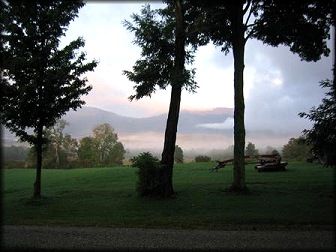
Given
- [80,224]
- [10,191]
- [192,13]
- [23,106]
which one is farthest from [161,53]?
[10,191]

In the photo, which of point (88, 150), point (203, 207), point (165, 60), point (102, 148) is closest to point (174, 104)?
point (165, 60)

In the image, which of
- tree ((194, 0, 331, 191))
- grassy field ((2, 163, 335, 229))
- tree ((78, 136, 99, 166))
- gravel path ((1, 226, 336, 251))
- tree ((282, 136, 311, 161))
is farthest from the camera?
tree ((78, 136, 99, 166))

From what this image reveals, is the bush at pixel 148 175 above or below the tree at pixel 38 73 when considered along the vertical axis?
below

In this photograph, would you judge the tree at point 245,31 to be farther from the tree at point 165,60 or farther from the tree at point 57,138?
the tree at point 57,138

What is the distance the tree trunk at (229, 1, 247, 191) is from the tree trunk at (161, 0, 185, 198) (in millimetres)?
2828

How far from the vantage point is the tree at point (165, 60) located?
60.3 ft

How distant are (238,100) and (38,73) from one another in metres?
10.3

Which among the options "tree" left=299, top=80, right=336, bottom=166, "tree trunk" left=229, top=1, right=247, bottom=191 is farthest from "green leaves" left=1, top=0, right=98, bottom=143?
"tree" left=299, top=80, right=336, bottom=166

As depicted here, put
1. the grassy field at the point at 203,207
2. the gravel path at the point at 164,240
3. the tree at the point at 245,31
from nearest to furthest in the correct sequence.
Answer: the gravel path at the point at 164,240 < the grassy field at the point at 203,207 < the tree at the point at 245,31

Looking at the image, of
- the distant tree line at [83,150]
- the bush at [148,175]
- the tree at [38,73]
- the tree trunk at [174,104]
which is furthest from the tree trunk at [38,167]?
the distant tree line at [83,150]

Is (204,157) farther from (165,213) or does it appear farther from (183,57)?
(165,213)

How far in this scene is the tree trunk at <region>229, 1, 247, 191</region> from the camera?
17.4 metres

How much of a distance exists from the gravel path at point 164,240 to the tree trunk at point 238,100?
311 inches

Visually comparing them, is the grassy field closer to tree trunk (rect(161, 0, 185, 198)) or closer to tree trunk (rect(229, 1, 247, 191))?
tree trunk (rect(229, 1, 247, 191))
